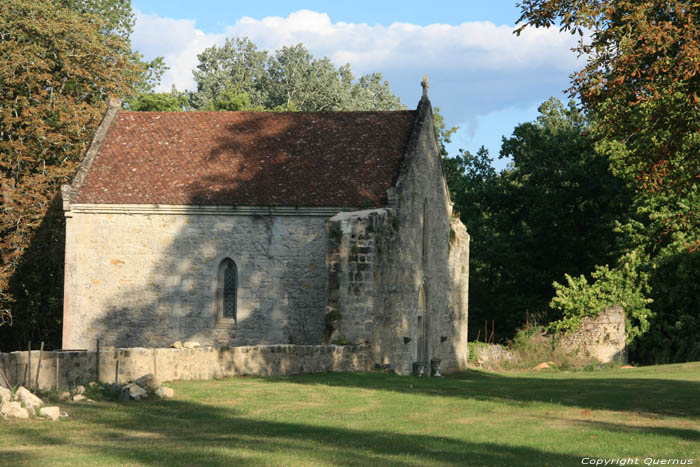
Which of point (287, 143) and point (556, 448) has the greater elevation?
point (287, 143)

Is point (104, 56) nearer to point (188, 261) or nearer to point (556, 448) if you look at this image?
point (188, 261)

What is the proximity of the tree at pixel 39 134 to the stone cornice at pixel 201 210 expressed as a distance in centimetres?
567

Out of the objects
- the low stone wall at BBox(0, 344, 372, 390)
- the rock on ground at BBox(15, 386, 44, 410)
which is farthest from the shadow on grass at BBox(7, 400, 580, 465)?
the low stone wall at BBox(0, 344, 372, 390)

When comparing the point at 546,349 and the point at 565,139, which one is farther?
the point at 565,139

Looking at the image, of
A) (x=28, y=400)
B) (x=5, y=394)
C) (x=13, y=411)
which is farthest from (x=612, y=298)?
(x=13, y=411)

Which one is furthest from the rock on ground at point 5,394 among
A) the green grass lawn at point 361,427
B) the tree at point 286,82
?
the tree at point 286,82

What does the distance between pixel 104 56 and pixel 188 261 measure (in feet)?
42.7

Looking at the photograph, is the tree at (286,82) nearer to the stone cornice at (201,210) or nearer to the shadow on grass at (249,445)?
the stone cornice at (201,210)

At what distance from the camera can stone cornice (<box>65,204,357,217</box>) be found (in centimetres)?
3102

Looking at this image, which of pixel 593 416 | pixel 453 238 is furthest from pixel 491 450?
pixel 453 238

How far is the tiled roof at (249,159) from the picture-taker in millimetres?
31547

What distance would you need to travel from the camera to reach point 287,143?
110ft

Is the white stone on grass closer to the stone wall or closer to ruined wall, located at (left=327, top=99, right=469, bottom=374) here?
ruined wall, located at (left=327, top=99, right=469, bottom=374)

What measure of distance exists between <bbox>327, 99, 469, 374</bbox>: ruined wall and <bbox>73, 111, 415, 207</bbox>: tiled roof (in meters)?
1.27
